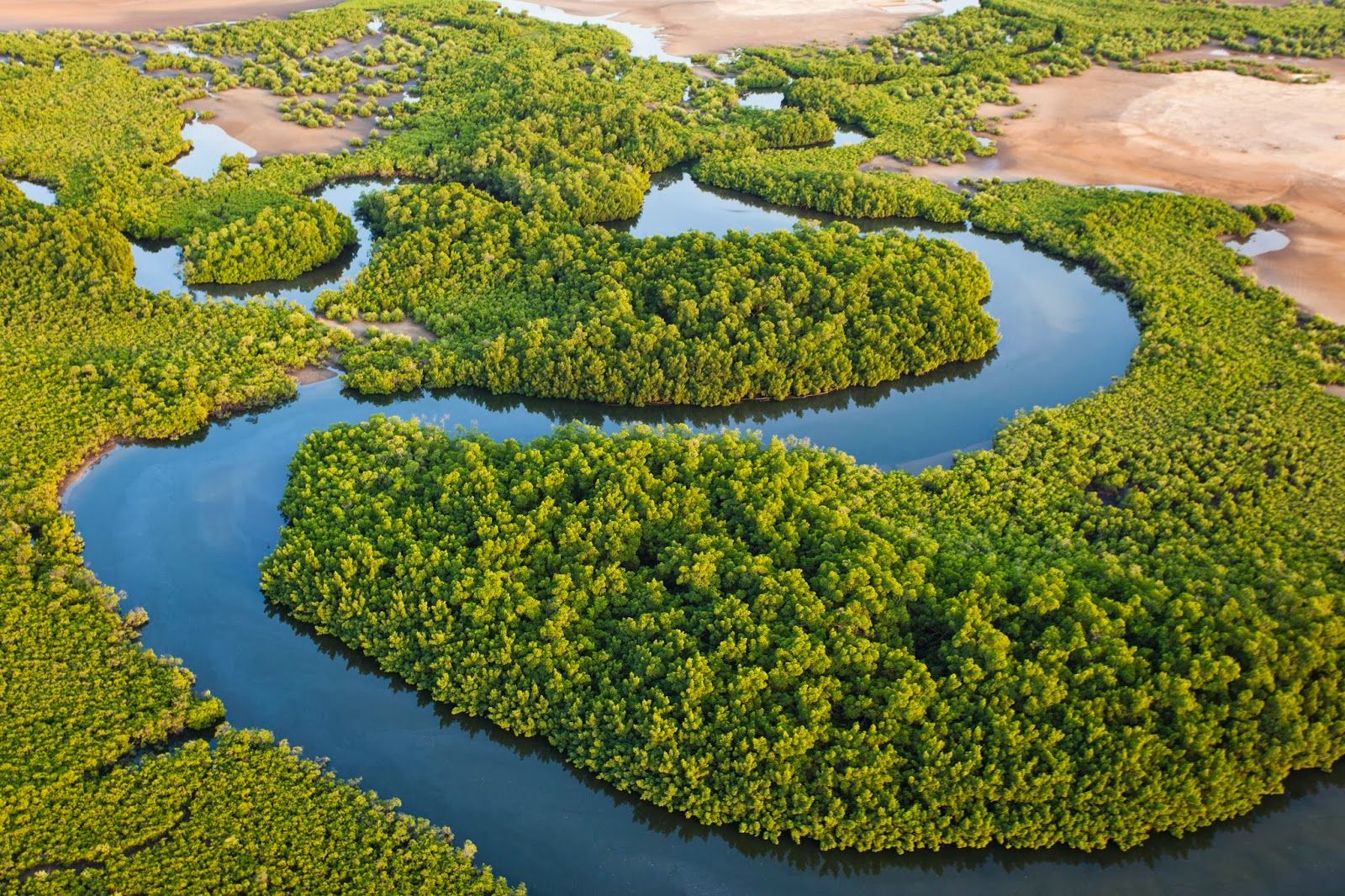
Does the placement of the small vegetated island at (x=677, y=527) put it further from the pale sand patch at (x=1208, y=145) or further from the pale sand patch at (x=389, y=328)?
the pale sand patch at (x=1208, y=145)

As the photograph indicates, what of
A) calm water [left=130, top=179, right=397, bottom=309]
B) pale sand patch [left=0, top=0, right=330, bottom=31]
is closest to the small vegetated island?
calm water [left=130, top=179, right=397, bottom=309]

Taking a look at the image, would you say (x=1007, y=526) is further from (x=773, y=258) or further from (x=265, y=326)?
(x=265, y=326)

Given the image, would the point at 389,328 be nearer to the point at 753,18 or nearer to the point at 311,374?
the point at 311,374

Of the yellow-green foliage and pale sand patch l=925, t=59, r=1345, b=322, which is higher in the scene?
pale sand patch l=925, t=59, r=1345, b=322

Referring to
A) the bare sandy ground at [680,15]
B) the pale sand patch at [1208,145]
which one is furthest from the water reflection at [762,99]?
the pale sand patch at [1208,145]

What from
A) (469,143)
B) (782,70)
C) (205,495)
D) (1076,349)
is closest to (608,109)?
(469,143)

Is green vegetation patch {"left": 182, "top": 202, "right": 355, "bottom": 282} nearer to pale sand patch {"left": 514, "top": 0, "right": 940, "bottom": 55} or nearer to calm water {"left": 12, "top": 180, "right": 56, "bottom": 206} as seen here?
calm water {"left": 12, "top": 180, "right": 56, "bottom": 206}
